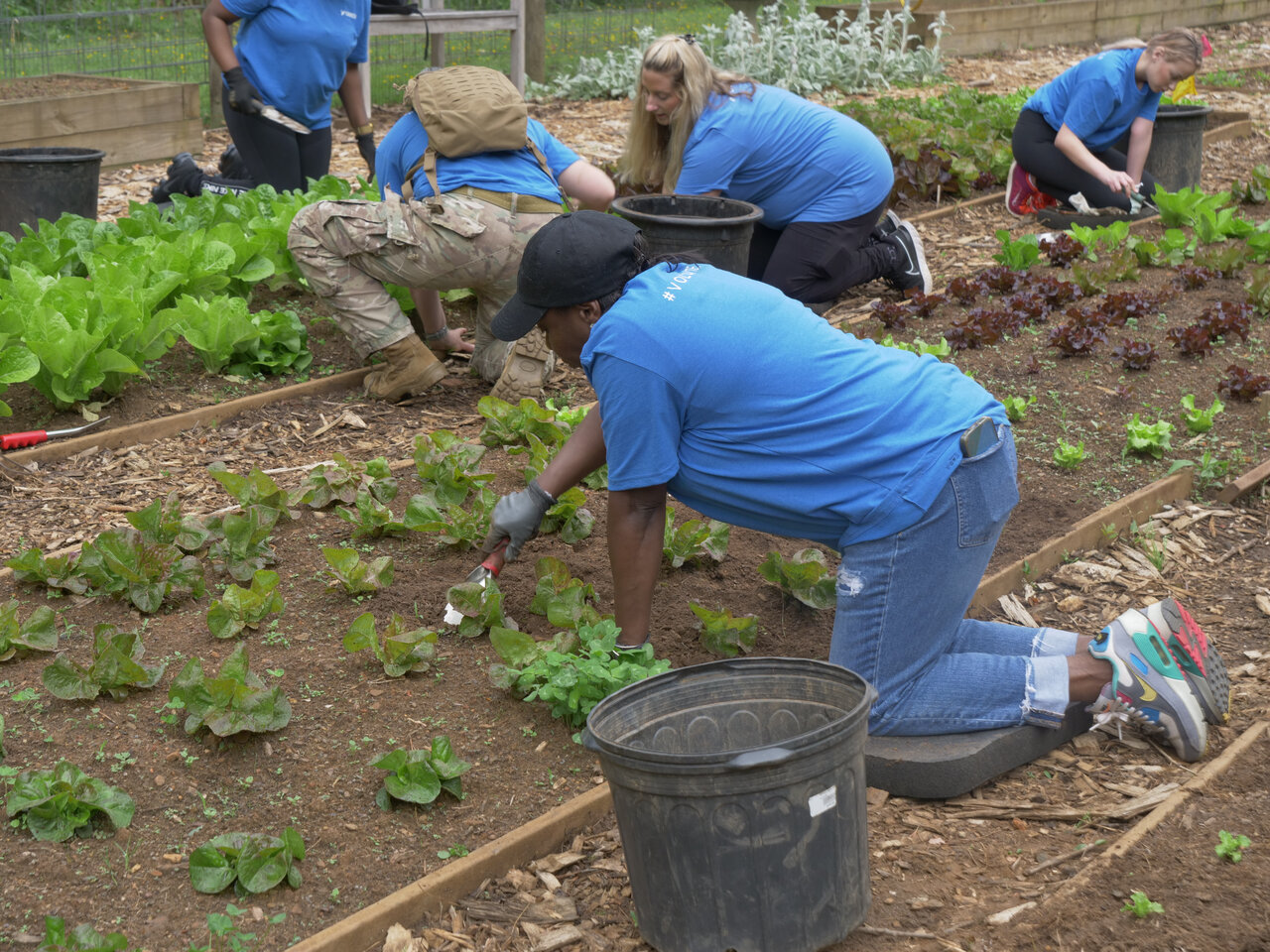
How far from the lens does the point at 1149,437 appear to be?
4531 millimetres

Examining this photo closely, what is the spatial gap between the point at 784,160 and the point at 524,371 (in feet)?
5.75

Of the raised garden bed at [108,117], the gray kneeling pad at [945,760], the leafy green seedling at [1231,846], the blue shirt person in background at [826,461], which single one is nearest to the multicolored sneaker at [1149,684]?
the blue shirt person in background at [826,461]

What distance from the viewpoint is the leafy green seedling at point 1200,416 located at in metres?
4.70

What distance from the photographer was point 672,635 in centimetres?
339

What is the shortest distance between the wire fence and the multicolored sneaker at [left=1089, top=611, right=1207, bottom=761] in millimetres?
6010

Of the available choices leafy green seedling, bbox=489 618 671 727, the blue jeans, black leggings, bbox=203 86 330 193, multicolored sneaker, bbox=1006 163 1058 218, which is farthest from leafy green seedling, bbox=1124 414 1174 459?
black leggings, bbox=203 86 330 193

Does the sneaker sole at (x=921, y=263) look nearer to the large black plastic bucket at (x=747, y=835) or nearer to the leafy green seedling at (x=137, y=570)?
the leafy green seedling at (x=137, y=570)

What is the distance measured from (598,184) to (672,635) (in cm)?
246

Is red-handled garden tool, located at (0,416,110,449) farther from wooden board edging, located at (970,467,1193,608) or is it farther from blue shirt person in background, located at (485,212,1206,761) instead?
wooden board edging, located at (970,467,1193,608)

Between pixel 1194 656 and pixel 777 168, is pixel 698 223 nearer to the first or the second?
pixel 777 168

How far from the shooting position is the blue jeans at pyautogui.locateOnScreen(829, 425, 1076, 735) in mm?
2746

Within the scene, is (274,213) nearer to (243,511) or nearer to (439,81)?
(439,81)

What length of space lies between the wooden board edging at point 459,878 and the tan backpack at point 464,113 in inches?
112

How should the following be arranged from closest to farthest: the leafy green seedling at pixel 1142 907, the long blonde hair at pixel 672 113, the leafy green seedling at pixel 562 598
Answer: the leafy green seedling at pixel 1142 907
the leafy green seedling at pixel 562 598
the long blonde hair at pixel 672 113
